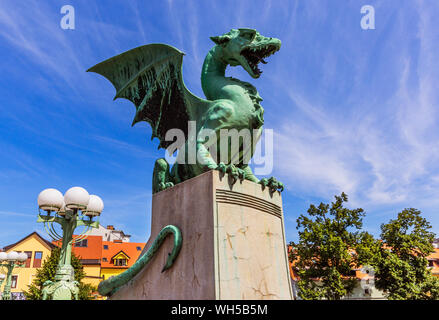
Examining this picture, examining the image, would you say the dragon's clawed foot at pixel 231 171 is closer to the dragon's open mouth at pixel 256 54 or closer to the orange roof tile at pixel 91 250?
the dragon's open mouth at pixel 256 54

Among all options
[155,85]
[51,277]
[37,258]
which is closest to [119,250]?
[37,258]

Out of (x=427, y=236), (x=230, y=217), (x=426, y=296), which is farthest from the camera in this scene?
(x=427, y=236)

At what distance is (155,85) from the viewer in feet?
19.3

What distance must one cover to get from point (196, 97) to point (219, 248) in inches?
104

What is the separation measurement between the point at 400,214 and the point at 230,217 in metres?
23.6

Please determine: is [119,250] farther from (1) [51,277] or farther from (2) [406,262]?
(2) [406,262]

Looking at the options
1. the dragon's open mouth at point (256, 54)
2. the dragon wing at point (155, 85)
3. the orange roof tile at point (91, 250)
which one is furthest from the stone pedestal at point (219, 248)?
the orange roof tile at point (91, 250)

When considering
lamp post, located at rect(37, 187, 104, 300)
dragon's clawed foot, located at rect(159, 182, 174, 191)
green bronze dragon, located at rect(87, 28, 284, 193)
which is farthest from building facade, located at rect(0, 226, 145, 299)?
dragon's clawed foot, located at rect(159, 182, 174, 191)

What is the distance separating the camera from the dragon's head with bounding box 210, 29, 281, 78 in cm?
521

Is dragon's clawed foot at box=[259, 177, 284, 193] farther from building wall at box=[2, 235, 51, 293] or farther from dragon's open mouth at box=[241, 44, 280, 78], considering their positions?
building wall at box=[2, 235, 51, 293]

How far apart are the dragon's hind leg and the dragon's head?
2091 millimetres
